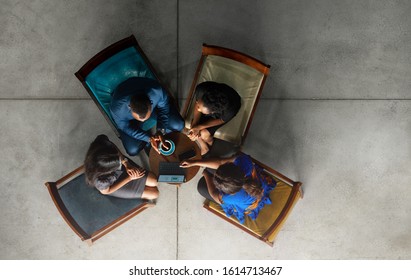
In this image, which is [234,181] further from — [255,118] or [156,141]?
[255,118]

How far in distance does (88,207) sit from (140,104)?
3.33ft

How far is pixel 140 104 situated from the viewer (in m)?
2.26

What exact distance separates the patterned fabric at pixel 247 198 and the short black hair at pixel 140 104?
2.59 feet

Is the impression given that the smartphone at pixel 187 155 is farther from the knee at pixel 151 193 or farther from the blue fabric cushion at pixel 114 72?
the blue fabric cushion at pixel 114 72

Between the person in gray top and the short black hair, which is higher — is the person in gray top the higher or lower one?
the lower one

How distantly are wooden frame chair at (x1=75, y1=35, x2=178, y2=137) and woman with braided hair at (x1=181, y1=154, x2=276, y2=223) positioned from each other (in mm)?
799

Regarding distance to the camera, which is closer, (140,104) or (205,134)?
(140,104)

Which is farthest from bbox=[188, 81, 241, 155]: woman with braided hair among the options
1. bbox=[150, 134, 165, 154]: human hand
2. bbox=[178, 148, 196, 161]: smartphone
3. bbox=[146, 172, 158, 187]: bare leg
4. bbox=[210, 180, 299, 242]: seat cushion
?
bbox=[210, 180, 299, 242]: seat cushion

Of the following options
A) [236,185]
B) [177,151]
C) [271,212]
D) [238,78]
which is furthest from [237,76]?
[271,212]

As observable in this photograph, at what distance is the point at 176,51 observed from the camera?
10.1 ft

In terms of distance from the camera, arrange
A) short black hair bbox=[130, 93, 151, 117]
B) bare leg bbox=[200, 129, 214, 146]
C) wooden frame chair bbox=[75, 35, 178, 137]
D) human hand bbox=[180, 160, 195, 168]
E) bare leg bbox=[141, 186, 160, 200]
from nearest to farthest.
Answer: short black hair bbox=[130, 93, 151, 117]
wooden frame chair bbox=[75, 35, 178, 137]
human hand bbox=[180, 160, 195, 168]
bare leg bbox=[200, 129, 214, 146]
bare leg bbox=[141, 186, 160, 200]

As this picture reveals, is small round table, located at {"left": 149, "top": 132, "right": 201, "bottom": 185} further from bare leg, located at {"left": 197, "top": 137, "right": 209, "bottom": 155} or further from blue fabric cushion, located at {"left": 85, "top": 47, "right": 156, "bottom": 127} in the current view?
blue fabric cushion, located at {"left": 85, "top": 47, "right": 156, "bottom": 127}

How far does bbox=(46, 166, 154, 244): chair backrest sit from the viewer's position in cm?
265

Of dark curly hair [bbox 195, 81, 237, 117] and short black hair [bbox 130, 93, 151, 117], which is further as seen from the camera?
dark curly hair [bbox 195, 81, 237, 117]
